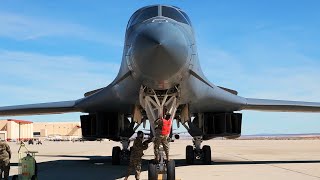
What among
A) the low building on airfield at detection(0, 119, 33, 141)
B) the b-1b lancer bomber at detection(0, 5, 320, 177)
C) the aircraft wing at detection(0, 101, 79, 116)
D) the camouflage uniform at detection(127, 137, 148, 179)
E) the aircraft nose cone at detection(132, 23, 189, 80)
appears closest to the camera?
the aircraft nose cone at detection(132, 23, 189, 80)

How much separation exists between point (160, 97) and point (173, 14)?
6.28 feet

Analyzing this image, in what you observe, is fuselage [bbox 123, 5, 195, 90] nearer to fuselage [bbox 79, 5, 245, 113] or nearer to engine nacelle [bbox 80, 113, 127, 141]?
fuselage [bbox 79, 5, 245, 113]

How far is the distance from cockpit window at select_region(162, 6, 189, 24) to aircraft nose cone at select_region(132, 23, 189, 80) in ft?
3.93

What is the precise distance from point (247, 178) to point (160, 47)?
4563mm

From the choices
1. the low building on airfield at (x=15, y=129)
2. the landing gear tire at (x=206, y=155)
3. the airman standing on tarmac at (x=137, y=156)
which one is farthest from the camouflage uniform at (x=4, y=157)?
the low building on airfield at (x=15, y=129)

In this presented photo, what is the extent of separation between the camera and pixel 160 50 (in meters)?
7.67

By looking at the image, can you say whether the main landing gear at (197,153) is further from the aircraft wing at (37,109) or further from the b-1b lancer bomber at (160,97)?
the aircraft wing at (37,109)

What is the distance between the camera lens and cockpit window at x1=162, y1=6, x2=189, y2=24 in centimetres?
962

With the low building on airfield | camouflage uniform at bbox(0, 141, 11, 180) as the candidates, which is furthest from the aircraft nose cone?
the low building on airfield

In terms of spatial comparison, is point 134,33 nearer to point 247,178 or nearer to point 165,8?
point 165,8

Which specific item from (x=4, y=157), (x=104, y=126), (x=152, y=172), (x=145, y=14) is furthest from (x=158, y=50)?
(x=104, y=126)

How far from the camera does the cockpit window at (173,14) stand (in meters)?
9.62

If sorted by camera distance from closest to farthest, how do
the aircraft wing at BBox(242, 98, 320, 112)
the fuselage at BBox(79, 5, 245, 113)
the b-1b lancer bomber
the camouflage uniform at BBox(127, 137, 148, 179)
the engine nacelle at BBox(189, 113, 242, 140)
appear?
1. the fuselage at BBox(79, 5, 245, 113)
2. the b-1b lancer bomber
3. the camouflage uniform at BBox(127, 137, 148, 179)
4. the engine nacelle at BBox(189, 113, 242, 140)
5. the aircraft wing at BBox(242, 98, 320, 112)

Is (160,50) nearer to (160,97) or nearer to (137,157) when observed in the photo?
(160,97)
